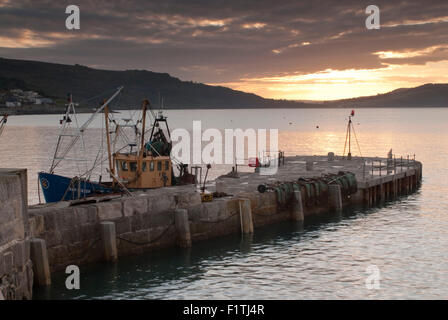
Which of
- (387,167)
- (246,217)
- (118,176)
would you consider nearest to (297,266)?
(246,217)

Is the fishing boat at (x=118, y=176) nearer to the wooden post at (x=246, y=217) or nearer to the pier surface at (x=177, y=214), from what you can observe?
the pier surface at (x=177, y=214)

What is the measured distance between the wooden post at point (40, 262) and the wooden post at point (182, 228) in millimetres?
7522

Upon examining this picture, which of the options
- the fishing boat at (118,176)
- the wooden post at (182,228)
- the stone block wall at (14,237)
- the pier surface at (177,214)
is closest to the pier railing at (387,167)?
the pier surface at (177,214)

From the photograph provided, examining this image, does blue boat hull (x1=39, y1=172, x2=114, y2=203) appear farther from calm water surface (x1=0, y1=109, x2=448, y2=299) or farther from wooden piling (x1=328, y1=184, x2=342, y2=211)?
wooden piling (x1=328, y1=184, x2=342, y2=211)

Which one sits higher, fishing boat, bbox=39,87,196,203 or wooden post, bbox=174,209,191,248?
fishing boat, bbox=39,87,196,203

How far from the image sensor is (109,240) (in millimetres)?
23672

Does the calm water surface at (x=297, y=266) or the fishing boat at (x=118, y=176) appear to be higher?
the fishing boat at (x=118, y=176)

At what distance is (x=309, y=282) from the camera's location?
75.5 feet

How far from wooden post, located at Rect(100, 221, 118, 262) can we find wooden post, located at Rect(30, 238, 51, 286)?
3.20 meters

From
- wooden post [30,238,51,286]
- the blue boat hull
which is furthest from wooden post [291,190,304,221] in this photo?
wooden post [30,238,51,286]

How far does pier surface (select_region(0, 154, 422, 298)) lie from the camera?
22.9m

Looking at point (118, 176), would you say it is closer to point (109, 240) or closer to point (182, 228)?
point (182, 228)

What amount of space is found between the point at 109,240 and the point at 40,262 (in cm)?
386

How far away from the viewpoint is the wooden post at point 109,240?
23438mm
